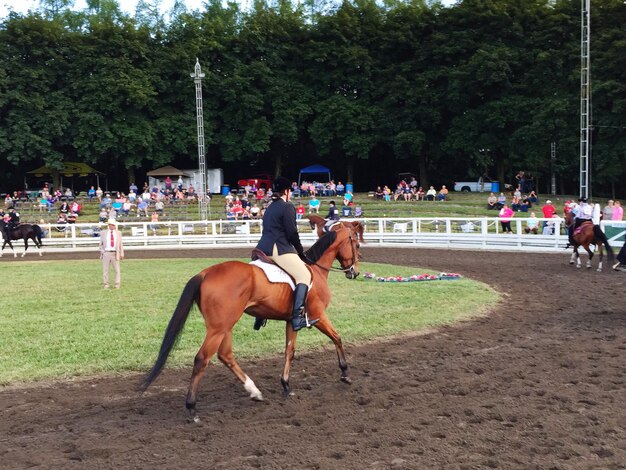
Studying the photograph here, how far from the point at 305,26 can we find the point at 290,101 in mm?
7920

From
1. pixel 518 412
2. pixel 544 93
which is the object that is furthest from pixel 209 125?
pixel 518 412

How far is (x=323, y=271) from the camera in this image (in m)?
8.40

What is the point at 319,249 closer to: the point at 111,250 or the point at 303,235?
the point at 111,250

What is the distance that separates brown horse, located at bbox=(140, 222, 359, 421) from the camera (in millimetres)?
6762

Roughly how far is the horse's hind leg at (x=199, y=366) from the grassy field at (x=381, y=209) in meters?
29.4

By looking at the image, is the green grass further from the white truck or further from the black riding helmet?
the white truck

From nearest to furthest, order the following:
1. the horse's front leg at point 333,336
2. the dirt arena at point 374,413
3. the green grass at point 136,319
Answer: the dirt arena at point 374,413 → the horse's front leg at point 333,336 → the green grass at point 136,319

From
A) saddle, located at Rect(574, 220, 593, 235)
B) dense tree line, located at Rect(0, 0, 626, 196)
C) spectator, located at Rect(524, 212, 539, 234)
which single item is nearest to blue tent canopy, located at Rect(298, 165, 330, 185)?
dense tree line, located at Rect(0, 0, 626, 196)

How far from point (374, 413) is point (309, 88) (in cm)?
5174

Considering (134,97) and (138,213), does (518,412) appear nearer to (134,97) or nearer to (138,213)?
Answer: (138,213)

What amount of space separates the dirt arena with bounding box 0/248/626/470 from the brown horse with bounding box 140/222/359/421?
417 mm

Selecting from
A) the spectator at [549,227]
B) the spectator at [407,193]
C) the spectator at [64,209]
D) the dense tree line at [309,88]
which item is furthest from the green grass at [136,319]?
the dense tree line at [309,88]

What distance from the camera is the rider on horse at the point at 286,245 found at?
7480 mm

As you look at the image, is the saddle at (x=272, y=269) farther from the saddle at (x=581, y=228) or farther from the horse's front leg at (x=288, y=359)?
the saddle at (x=581, y=228)
